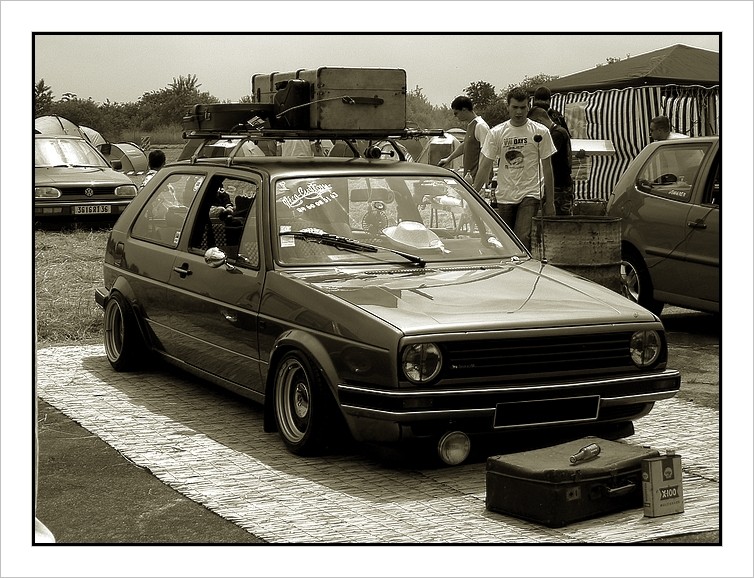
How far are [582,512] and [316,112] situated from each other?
12.3 ft

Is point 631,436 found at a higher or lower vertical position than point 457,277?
lower

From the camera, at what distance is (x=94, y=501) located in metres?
5.80

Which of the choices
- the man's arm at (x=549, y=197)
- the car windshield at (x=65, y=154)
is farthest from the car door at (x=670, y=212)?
the car windshield at (x=65, y=154)

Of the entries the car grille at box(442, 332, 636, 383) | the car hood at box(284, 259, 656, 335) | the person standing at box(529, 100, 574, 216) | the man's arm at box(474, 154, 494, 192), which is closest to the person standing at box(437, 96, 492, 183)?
the person standing at box(529, 100, 574, 216)

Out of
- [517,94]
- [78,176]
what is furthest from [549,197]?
[78,176]

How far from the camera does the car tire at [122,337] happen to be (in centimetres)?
862

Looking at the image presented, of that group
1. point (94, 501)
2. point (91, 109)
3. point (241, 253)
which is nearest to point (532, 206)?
point (241, 253)

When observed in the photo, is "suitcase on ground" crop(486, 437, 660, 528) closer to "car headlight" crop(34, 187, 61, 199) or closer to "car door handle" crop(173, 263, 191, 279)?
"car door handle" crop(173, 263, 191, 279)

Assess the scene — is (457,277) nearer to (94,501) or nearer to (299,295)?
(299,295)

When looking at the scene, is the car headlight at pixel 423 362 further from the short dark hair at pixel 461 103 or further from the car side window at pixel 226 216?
the short dark hair at pixel 461 103

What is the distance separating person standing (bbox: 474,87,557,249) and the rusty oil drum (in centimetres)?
221

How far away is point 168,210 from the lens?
8516mm

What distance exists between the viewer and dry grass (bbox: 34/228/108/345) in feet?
35.4

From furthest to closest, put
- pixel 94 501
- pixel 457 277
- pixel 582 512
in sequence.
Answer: pixel 457 277 → pixel 94 501 → pixel 582 512
